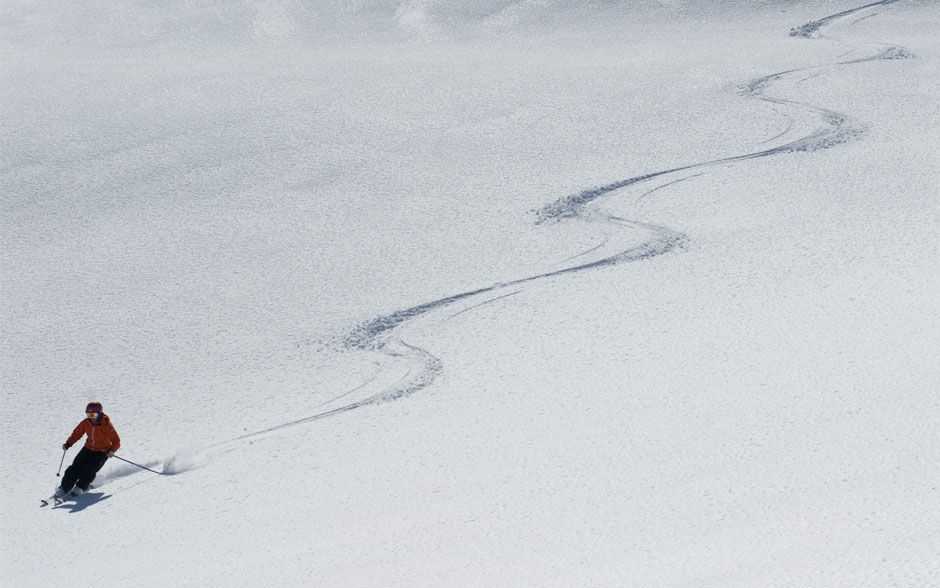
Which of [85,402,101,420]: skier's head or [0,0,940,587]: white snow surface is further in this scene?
[85,402,101,420]: skier's head

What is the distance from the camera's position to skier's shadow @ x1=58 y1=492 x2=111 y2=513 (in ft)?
19.0

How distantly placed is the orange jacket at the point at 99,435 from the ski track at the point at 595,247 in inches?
7.6

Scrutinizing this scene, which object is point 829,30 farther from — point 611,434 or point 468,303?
point 611,434

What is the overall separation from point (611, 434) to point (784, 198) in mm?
3986

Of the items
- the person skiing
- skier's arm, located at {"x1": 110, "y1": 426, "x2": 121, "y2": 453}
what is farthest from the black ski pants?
skier's arm, located at {"x1": 110, "y1": 426, "x2": 121, "y2": 453}

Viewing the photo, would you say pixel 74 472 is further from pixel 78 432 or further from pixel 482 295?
pixel 482 295

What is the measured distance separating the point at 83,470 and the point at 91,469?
0.04 metres

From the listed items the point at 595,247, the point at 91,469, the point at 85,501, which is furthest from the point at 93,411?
the point at 595,247

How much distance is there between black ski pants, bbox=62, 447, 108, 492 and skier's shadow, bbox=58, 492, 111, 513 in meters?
0.06

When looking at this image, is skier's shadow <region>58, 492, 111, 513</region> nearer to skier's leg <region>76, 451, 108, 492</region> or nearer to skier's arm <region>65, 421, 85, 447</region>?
skier's leg <region>76, 451, 108, 492</region>

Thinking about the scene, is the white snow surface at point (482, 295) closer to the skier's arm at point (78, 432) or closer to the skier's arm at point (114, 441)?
the skier's arm at point (114, 441)

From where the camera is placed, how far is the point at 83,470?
5949 millimetres

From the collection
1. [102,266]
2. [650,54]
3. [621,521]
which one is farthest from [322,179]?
[621,521]

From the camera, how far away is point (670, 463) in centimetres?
485
